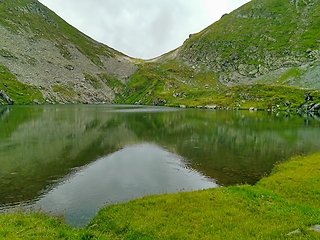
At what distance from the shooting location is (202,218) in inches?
519

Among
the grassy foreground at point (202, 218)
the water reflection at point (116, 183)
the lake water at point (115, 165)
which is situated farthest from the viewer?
the lake water at point (115, 165)

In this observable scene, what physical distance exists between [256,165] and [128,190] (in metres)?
23.1

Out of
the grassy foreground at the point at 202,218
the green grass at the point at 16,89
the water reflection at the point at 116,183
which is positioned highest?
the green grass at the point at 16,89

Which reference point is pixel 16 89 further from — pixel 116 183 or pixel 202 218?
pixel 202 218

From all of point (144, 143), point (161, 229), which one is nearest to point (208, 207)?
point (161, 229)

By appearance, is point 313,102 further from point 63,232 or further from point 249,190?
point 63,232

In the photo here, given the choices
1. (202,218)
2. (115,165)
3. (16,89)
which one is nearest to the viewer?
(202,218)

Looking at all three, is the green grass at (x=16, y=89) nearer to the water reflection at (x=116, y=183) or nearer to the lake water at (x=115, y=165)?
the lake water at (x=115, y=165)

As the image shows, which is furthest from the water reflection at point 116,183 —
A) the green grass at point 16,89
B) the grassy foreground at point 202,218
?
the green grass at point 16,89

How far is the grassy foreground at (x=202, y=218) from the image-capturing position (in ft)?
36.0

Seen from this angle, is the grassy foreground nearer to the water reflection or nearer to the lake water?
the water reflection

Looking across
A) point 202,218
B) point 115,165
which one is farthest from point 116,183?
point 202,218

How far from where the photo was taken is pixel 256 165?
3120 cm

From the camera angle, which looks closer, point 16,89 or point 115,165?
point 115,165
